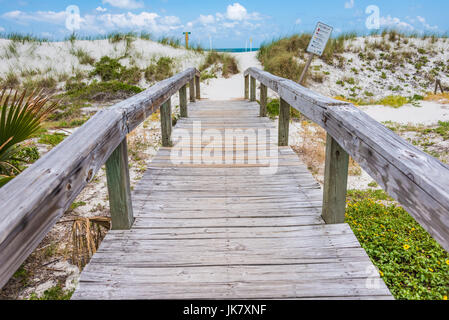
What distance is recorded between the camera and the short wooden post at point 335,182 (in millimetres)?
2557

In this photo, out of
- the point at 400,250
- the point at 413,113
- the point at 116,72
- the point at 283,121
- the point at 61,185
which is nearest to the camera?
the point at 61,185

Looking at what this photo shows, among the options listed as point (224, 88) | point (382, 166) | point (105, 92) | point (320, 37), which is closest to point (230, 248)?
point (382, 166)

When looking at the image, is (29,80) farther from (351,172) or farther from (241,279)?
(241,279)

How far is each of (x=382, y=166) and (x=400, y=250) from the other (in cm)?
254

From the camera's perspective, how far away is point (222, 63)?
18.5 m

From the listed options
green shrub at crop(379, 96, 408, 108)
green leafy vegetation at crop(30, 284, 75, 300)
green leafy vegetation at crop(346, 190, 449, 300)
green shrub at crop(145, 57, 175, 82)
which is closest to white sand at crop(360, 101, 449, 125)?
green shrub at crop(379, 96, 408, 108)

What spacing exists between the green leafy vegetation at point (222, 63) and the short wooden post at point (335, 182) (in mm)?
15132

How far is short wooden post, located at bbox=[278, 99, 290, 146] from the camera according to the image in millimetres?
4777

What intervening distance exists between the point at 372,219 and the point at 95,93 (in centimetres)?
1202

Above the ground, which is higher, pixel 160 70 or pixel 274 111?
pixel 160 70

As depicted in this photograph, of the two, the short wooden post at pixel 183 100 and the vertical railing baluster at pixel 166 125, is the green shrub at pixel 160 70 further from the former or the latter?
the vertical railing baluster at pixel 166 125

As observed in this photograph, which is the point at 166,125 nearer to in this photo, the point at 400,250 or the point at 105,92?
the point at 400,250

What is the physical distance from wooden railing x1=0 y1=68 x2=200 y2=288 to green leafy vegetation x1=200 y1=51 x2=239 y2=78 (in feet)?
50.0

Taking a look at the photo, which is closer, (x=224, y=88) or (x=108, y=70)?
(x=224, y=88)
